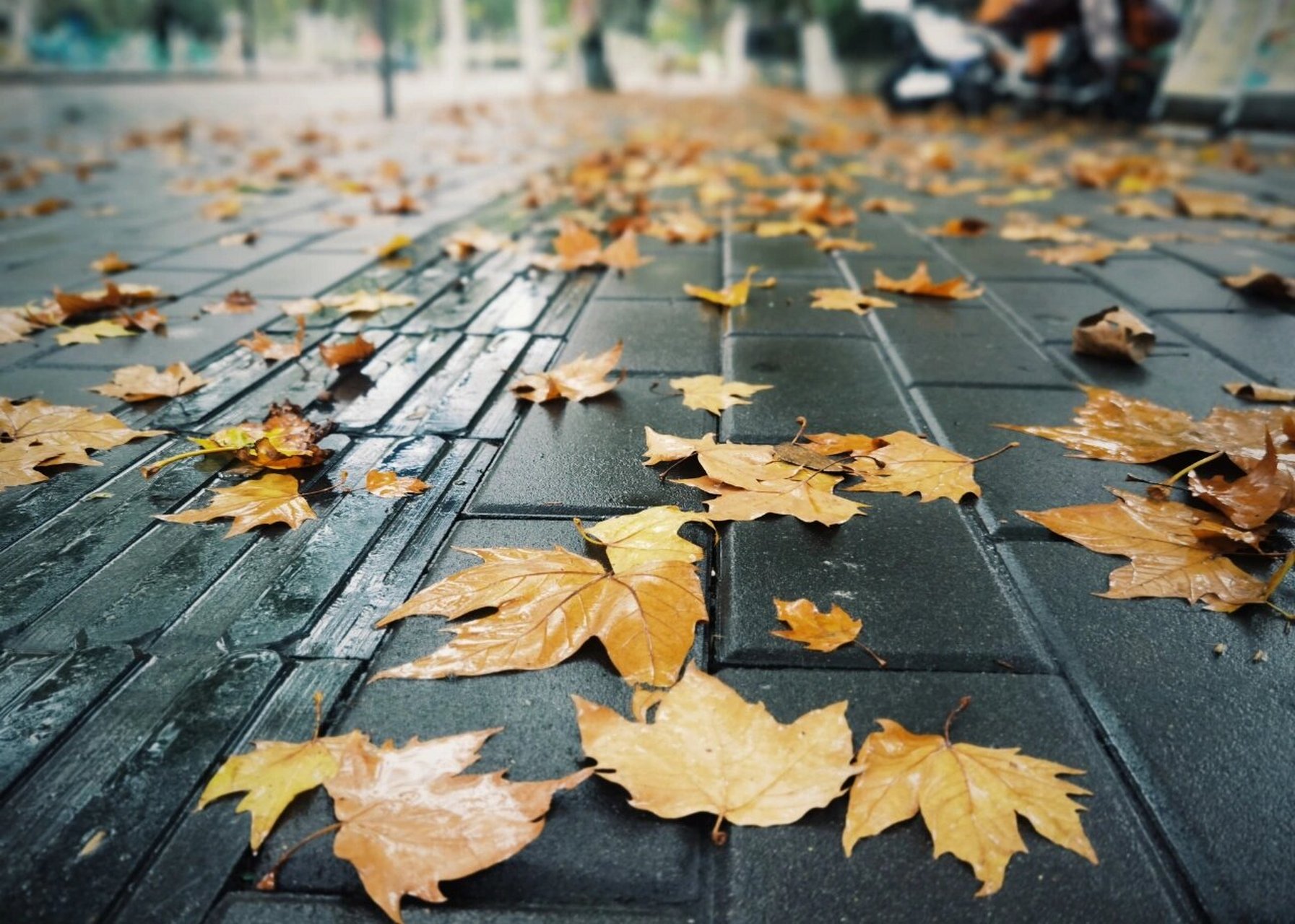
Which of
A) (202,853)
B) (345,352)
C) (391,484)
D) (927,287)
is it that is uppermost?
(927,287)

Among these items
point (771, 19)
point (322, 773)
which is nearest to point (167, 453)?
point (322, 773)

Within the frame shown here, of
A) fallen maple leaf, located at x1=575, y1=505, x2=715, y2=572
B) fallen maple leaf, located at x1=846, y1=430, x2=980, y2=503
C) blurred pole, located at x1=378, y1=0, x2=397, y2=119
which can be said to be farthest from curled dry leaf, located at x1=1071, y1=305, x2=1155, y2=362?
blurred pole, located at x1=378, y1=0, x2=397, y2=119

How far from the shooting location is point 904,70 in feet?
35.1

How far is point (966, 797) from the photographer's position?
85 centimetres

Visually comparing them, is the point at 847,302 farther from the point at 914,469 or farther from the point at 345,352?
the point at 345,352

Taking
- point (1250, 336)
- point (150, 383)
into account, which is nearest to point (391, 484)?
point (150, 383)

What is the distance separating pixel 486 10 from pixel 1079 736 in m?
61.9

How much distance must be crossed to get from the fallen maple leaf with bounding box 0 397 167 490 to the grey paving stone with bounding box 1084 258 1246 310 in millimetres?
2869

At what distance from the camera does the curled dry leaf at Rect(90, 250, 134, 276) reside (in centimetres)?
298

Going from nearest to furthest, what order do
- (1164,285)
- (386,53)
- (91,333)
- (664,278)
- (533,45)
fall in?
1. (91,333)
2. (1164,285)
3. (664,278)
4. (386,53)
5. (533,45)

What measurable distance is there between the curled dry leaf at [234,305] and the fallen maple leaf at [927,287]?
6.89ft

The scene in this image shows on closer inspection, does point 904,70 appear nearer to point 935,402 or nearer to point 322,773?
point 935,402

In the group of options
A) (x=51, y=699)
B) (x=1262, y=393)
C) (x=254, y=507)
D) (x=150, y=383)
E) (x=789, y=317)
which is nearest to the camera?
(x=51, y=699)

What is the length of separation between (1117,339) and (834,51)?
16681mm
